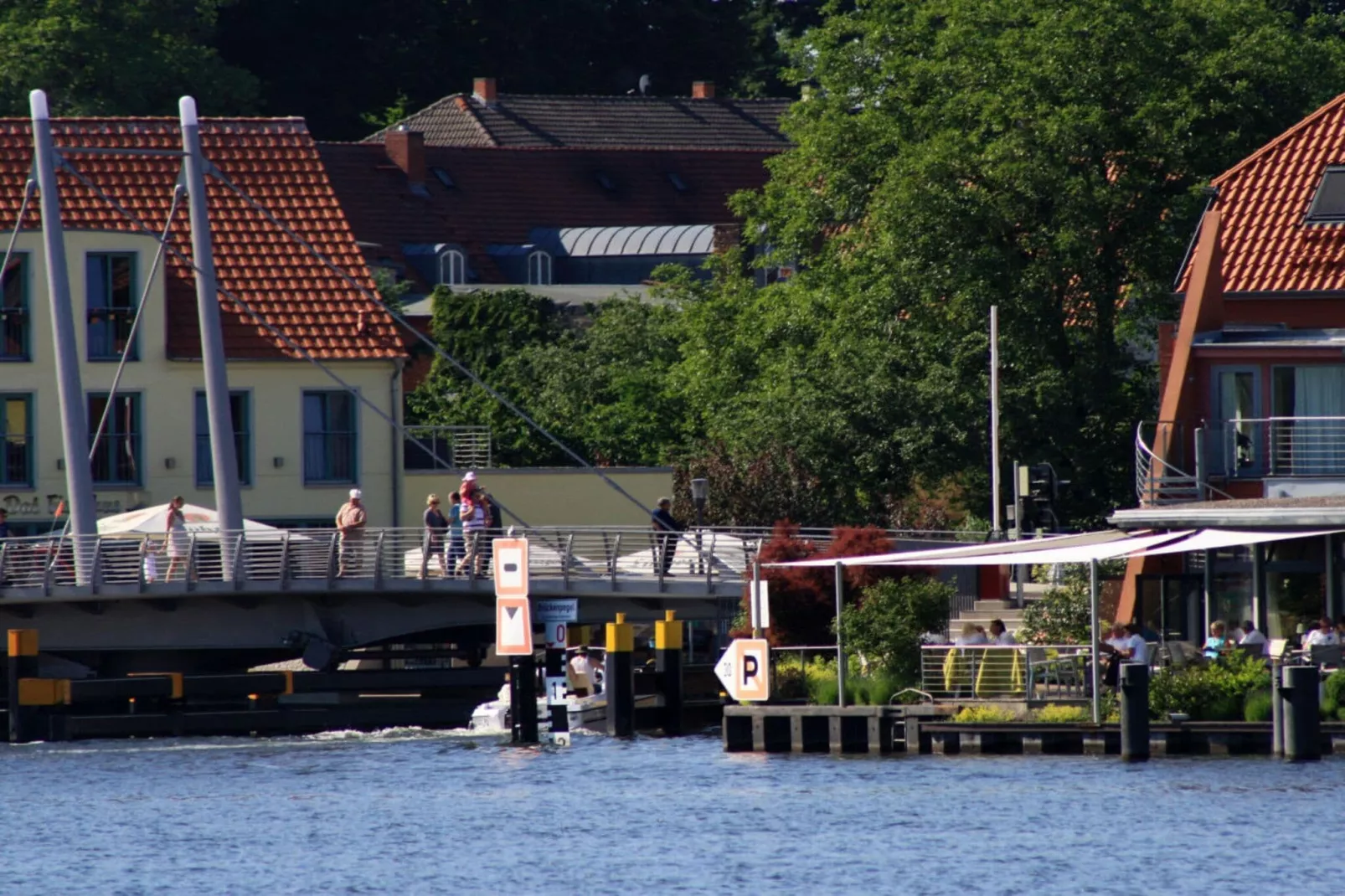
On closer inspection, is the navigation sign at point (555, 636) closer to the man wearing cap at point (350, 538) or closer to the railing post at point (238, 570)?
the man wearing cap at point (350, 538)

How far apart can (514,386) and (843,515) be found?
61.3 ft

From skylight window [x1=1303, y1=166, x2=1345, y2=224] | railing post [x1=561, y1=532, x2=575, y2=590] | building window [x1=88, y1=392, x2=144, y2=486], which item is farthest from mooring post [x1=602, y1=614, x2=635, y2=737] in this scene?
skylight window [x1=1303, y1=166, x2=1345, y2=224]

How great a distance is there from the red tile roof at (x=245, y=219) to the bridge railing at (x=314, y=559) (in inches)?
352

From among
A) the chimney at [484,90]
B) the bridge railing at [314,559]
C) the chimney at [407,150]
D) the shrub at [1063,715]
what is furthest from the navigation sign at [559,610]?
the chimney at [484,90]

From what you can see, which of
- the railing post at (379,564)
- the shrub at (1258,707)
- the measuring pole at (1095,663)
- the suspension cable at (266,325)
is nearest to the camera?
the shrub at (1258,707)

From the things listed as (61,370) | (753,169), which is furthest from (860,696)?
(753,169)

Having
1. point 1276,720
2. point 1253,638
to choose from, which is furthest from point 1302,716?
point 1253,638

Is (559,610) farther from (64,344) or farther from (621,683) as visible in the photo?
(64,344)

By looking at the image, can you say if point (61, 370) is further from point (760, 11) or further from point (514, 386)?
point (760, 11)

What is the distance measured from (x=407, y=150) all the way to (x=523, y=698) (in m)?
56.5

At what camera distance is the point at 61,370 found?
55281 millimetres

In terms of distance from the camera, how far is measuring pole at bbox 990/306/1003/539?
58.0 m

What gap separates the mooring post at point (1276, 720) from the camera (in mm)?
43812

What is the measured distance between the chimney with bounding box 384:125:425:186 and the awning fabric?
194 ft
